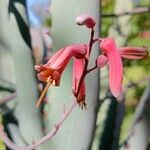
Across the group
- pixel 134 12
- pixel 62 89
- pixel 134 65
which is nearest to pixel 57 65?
pixel 62 89

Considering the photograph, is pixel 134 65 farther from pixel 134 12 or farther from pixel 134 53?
pixel 134 53

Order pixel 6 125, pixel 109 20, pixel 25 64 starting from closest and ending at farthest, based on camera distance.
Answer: pixel 25 64
pixel 6 125
pixel 109 20

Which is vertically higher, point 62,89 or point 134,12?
point 134,12

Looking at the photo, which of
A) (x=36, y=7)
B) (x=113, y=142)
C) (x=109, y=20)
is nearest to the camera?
(x=113, y=142)

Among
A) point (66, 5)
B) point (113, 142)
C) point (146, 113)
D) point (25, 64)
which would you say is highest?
point (66, 5)

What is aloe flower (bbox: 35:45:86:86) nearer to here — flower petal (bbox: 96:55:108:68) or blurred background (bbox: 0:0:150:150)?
flower petal (bbox: 96:55:108:68)

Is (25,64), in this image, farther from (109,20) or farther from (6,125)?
(109,20)

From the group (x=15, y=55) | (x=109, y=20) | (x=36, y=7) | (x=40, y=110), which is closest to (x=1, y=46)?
(x=15, y=55)
